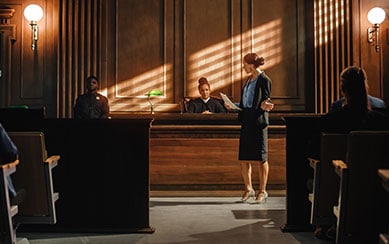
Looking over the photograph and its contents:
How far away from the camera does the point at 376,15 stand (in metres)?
7.05

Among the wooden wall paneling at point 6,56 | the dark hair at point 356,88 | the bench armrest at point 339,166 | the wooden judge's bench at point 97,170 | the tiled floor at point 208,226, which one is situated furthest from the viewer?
the wooden wall paneling at point 6,56

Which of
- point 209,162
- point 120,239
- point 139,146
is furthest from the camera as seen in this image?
point 209,162

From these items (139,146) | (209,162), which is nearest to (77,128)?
(139,146)

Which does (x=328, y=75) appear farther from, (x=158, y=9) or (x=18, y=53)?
(x=18, y=53)

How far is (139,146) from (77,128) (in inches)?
20.0

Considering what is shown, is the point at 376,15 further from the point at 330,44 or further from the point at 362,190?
the point at 362,190

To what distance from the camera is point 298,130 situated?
4133mm

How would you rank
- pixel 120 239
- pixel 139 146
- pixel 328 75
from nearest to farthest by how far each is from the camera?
pixel 120 239 → pixel 139 146 → pixel 328 75

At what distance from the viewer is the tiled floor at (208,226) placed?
12.4 ft

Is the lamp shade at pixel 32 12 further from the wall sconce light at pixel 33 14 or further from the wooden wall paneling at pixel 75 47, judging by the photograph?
the wooden wall paneling at pixel 75 47

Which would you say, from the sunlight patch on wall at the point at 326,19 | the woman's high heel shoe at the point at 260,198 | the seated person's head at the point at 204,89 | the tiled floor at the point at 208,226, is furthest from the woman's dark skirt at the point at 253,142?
the sunlight patch on wall at the point at 326,19

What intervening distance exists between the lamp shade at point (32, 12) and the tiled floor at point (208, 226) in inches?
125

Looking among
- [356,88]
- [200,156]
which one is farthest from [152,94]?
[356,88]

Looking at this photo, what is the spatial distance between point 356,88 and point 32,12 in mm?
4989
